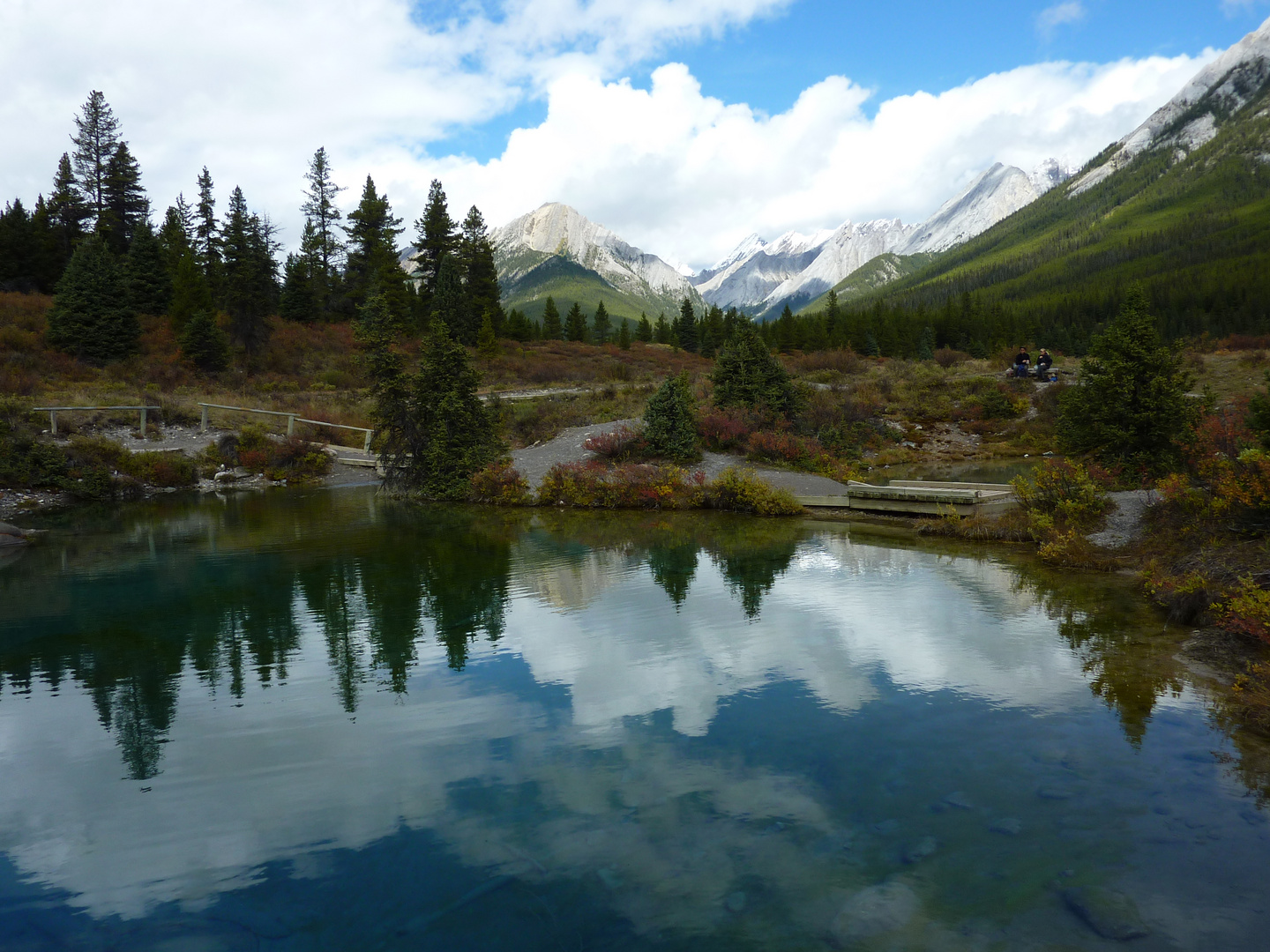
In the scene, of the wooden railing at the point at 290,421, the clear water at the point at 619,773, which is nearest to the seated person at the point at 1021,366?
the clear water at the point at 619,773

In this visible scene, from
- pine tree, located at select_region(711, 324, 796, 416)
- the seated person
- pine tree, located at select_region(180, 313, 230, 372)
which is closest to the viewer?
pine tree, located at select_region(711, 324, 796, 416)

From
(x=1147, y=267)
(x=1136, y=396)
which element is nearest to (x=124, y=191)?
(x=1136, y=396)

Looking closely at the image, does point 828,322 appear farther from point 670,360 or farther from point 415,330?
point 415,330

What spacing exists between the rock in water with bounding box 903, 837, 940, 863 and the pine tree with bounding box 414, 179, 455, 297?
59.9 meters

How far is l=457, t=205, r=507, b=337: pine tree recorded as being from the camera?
196 feet

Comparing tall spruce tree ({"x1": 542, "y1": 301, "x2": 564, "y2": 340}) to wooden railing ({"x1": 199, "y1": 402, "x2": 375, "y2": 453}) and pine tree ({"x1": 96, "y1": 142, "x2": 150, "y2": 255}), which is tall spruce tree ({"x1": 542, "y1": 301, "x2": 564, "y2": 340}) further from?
wooden railing ({"x1": 199, "y1": 402, "x2": 375, "y2": 453})

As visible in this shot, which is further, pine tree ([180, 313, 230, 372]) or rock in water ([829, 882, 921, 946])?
pine tree ([180, 313, 230, 372])

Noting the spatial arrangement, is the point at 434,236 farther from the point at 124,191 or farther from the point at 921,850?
the point at 921,850

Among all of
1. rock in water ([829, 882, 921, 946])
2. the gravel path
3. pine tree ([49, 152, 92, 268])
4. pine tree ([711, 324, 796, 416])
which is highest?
pine tree ([49, 152, 92, 268])

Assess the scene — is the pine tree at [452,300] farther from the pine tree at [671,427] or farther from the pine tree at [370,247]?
the pine tree at [671,427]

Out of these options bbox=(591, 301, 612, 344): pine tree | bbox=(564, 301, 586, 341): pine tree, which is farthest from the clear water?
bbox=(591, 301, 612, 344): pine tree

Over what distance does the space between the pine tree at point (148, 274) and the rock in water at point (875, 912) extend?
184ft

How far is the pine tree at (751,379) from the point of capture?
103 ft

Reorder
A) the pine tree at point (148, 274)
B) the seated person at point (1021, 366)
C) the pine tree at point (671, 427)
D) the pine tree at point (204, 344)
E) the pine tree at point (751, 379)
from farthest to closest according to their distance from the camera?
1. the pine tree at point (148, 274)
2. the seated person at point (1021, 366)
3. the pine tree at point (204, 344)
4. the pine tree at point (751, 379)
5. the pine tree at point (671, 427)
